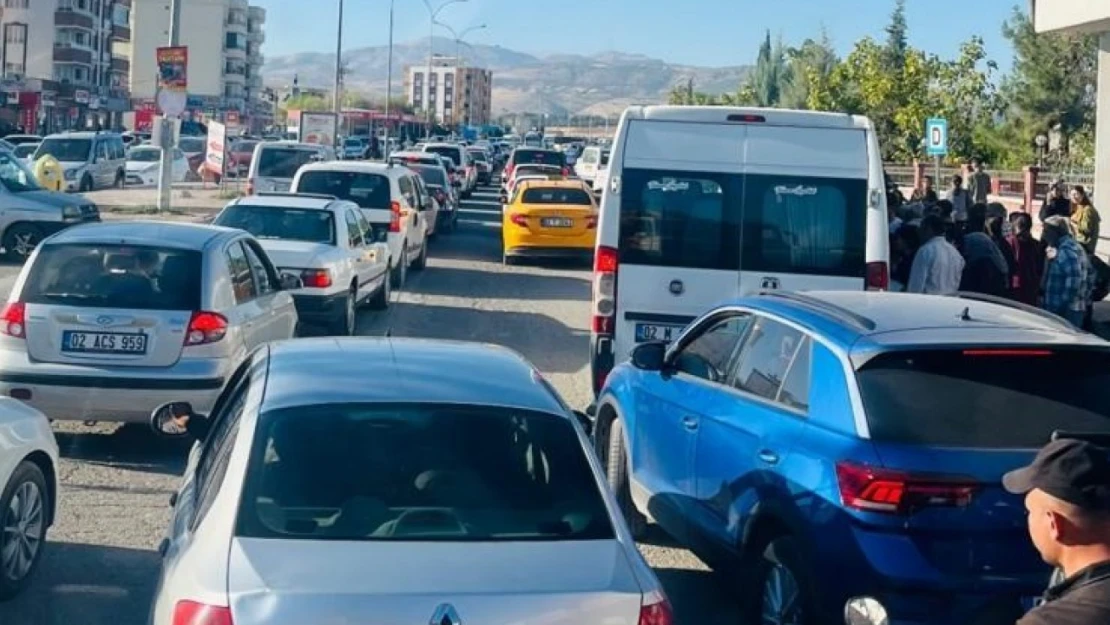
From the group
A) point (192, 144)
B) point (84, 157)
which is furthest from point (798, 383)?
point (192, 144)

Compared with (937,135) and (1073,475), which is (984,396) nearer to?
(1073,475)

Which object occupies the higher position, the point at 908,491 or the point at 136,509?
the point at 908,491

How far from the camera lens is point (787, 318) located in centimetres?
722

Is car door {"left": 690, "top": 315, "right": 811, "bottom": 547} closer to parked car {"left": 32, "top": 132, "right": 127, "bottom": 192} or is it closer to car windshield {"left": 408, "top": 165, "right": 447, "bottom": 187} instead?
car windshield {"left": 408, "top": 165, "right": 447, "bottom": 187}

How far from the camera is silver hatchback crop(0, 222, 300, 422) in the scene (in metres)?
10.4

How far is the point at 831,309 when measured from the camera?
282 inches

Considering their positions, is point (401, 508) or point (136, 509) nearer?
point (401, 508)

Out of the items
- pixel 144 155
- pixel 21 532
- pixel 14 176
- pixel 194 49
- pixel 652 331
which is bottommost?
pixel 21 532

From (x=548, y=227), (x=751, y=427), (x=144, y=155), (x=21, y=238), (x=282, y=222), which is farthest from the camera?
(x=144, y=155)

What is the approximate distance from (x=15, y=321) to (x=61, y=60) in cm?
Answer: 9988

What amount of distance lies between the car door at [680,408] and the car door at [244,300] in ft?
12.1

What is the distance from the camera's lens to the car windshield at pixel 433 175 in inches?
1339

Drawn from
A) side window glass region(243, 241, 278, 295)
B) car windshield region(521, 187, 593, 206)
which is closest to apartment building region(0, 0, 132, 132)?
car windshield region(521, 187, 593, 206)

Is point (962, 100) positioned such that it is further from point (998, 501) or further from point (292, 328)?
point (998, 501)
